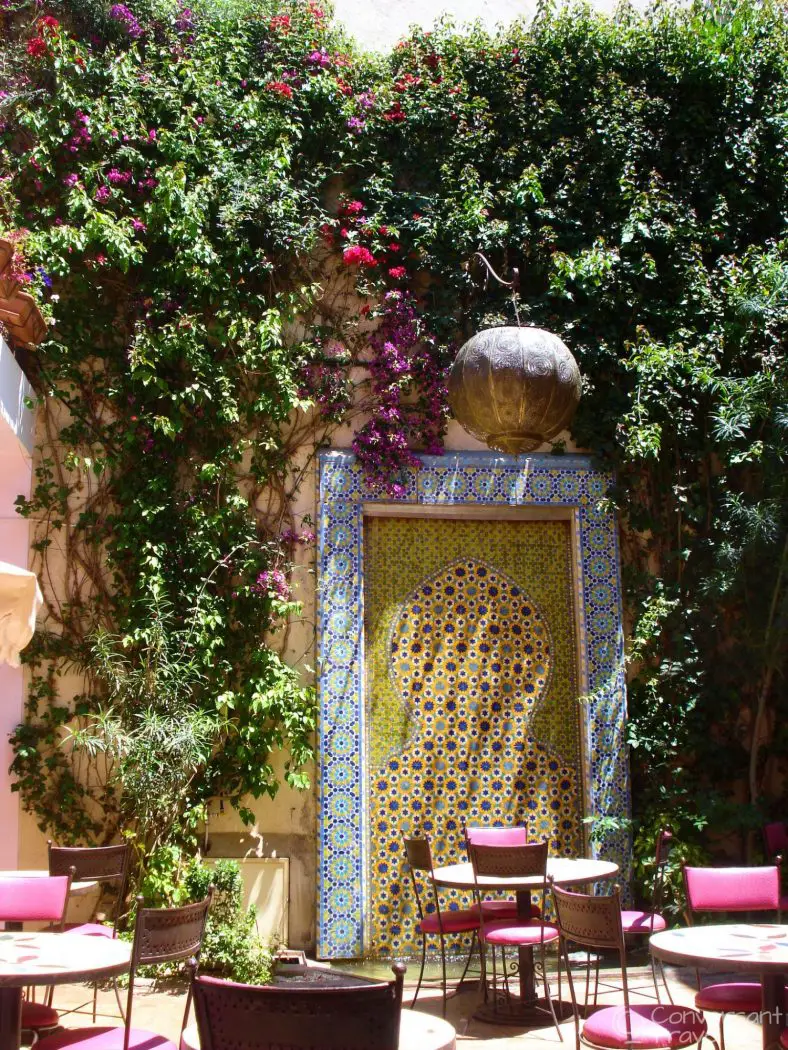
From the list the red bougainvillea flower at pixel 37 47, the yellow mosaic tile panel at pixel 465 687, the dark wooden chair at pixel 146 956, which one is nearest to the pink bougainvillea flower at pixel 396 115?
the red bougainvillea flower at pixel 37 47

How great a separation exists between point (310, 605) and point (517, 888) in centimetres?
267

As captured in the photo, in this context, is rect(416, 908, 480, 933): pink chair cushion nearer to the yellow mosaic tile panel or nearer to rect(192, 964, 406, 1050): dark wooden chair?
the yellow mosaic tile panel

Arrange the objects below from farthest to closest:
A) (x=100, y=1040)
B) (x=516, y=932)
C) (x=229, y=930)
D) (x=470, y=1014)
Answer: (x=229, y=930) < (x=470, y=1014) < (x=516, y=932) < (x=100, y=1040)

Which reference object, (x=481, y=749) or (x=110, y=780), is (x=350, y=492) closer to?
(x=481, y=749)

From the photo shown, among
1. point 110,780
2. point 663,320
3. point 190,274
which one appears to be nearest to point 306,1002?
point 110,780

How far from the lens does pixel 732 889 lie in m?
4.48

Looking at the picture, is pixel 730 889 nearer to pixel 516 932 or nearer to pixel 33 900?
pixel 516 932

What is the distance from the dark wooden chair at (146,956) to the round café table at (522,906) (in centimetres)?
186

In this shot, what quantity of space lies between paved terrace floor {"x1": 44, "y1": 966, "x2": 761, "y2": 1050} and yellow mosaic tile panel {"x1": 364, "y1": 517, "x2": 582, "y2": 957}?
1222 mm

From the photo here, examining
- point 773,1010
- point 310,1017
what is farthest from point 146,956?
point 773,1010

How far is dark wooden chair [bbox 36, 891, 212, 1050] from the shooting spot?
330 centimetres

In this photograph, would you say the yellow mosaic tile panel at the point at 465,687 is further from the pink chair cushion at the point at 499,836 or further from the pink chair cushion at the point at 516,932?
the pink chair cushion at the point at 516,932

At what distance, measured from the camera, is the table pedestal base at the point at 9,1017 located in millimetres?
3289

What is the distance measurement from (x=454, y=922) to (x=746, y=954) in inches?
86.1
